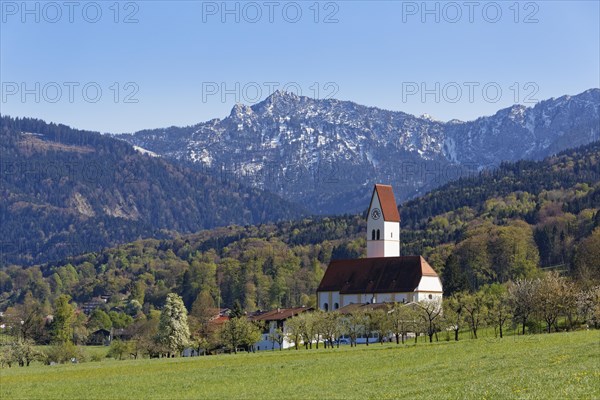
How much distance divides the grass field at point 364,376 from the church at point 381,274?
167ft

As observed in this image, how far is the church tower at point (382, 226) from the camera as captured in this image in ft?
487

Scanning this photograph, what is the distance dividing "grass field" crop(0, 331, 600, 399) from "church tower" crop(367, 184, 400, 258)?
6078 centimetres

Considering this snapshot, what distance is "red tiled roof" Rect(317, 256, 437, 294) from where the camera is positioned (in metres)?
139

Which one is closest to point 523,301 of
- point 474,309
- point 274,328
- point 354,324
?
point 474,309

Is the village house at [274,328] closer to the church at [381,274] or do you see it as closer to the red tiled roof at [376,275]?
the church at [381,274]

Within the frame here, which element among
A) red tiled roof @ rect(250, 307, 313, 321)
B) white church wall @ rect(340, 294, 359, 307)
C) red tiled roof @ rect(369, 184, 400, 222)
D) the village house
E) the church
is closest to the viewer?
the village house

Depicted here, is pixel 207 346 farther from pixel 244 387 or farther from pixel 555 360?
pixel 555 360

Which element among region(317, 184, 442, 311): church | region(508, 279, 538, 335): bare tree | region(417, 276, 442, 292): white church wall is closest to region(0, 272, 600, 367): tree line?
region(508, 279, 538, 335): bare tree

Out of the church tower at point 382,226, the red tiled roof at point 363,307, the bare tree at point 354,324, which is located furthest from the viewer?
the church tower at point 382,226

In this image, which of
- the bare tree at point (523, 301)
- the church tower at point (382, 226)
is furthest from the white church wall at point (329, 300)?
→ the bare tree at point (523, 301)

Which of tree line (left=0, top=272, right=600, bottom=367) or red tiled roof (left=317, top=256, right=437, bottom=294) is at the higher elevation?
red tiled roof (left=317, top=256, right=437, bottom=294)

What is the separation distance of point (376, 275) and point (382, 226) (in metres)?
9.15

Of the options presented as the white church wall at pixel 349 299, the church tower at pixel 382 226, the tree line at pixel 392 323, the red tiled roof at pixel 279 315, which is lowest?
the tree line at pixel 392 323

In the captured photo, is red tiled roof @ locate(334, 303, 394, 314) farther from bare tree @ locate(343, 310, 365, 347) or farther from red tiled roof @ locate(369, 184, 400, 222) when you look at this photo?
red tiled roof @ locate(369, 184, 400, 222)
